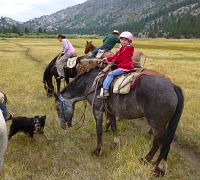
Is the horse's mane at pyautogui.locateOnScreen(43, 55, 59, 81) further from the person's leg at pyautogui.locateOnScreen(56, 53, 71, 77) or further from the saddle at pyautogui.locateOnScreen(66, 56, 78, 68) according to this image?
the saddle at pyautogui.locateOnScreen(66, 56, 78, 68)

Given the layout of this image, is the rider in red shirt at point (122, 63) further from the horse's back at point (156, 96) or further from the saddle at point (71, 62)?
the saddle at point (71, 62)

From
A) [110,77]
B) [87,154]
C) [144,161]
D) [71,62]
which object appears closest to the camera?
[144,161]

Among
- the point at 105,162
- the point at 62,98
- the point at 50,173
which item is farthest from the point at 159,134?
the point at 62,98

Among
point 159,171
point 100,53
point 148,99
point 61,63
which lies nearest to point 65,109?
point 148,99

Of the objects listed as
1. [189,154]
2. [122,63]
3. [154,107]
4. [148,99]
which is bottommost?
[189,154]

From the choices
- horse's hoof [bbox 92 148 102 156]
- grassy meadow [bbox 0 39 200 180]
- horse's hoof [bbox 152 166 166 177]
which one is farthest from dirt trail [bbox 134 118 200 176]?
horse's hoof [bbox 92 148 102 156]

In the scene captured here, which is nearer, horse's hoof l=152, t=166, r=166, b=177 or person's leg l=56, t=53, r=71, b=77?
horse's hoof l=152, t=166, r=166, b=177

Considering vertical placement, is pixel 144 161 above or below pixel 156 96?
below

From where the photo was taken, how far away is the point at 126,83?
6094mm

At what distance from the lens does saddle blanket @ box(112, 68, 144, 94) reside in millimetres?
6043

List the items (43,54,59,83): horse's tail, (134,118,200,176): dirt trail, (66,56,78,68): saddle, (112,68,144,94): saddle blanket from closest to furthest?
(112,68,144,94): saddle blanket < (134,118,200,176): dirt trail < (66,56,78,68): saddle < (43,54,59,83): horse's tail

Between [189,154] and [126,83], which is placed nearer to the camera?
[126,83]

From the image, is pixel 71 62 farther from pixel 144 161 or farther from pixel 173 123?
pixel 173 123

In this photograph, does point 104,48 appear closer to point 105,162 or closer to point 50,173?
point 105,162
